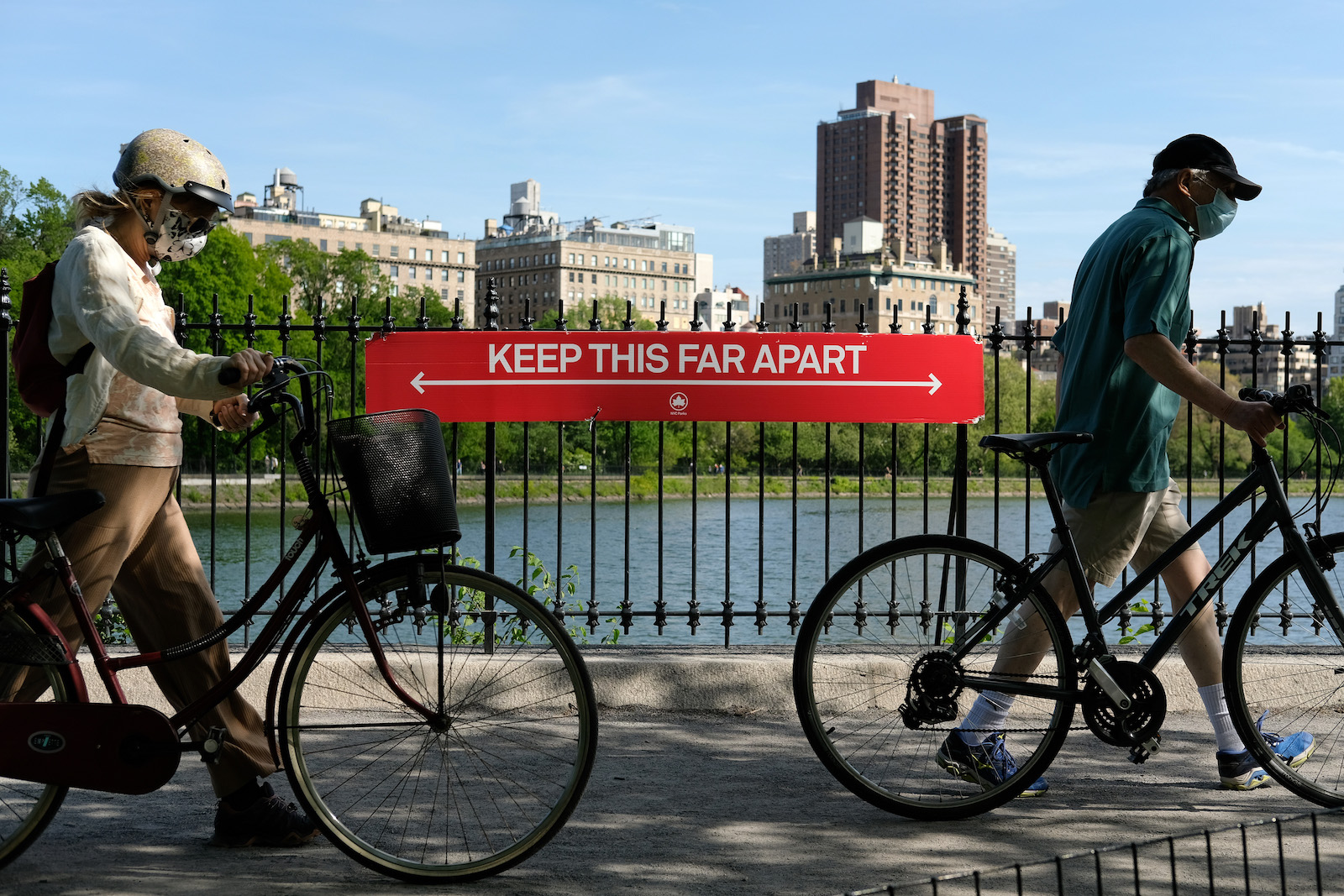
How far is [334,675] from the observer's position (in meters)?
3.59

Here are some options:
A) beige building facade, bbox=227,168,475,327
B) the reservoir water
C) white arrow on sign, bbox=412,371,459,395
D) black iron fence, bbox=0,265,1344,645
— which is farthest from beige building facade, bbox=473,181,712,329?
white arrow on sign, bbox=412,371,459,395

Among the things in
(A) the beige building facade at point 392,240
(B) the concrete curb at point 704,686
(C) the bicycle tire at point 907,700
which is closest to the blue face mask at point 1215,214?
(C) the bicycle tire at point 907,700

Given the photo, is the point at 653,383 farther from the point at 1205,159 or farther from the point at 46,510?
the point at 46,510

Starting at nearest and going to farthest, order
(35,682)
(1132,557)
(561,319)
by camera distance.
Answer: (35,682), (1132,557), (561,319)

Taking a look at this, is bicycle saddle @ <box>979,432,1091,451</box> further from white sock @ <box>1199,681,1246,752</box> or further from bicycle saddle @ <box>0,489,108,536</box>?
bicycle saddle @ <box>0,489,108,536</box>

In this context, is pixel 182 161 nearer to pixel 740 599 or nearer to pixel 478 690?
pixel 478 690

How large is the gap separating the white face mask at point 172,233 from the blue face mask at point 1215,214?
9.59 feet

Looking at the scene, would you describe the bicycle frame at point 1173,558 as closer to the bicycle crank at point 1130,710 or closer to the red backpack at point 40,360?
the bicycle crank at point 1130,710

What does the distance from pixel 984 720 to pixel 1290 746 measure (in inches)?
36.7

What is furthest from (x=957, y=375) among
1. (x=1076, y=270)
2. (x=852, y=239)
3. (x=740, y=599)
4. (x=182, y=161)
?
(x=852, y=239)

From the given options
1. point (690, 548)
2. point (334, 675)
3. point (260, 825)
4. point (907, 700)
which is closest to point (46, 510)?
point (334, 675)

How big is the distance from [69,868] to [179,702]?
0.47 metres

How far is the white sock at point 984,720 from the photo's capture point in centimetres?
402

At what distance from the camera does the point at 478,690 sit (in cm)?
366
